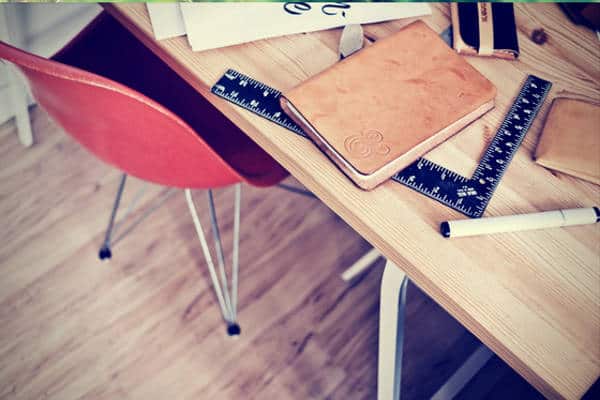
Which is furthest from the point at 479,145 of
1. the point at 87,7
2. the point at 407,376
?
the point at 87,7

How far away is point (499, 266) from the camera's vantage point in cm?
74

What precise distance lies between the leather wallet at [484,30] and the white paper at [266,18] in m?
0.08

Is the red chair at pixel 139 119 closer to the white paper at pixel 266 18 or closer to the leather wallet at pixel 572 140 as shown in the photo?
the white paper at pixel 266 18

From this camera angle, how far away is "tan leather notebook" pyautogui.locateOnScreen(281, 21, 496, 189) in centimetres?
77

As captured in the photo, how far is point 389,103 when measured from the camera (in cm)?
81

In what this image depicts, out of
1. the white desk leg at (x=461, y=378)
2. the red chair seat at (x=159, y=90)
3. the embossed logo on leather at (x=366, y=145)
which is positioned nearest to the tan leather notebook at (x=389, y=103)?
the embossed logo on leather at (x=366, y=145)

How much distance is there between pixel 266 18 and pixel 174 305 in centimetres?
86

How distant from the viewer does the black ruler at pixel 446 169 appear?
2.59 feet

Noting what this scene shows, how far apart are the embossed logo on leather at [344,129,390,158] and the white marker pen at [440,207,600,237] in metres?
0.14

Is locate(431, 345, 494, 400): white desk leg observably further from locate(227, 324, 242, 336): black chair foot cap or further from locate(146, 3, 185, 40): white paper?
locate(146, 3, 185, 40): white paper

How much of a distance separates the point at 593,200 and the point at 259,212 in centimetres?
100

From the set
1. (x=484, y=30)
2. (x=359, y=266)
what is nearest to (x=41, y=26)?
(x=359, y=266)

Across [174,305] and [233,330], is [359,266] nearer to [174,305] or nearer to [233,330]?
[233,330]

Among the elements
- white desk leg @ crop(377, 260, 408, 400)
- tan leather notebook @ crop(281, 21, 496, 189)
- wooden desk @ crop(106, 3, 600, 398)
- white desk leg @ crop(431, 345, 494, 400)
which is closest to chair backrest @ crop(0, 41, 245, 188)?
wooden desk @ crop(106, 3, 600, 398)
